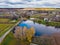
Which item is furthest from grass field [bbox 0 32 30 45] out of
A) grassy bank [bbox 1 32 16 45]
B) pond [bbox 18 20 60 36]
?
pond [bbox 18 20 60 36]

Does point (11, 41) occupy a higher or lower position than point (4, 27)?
lower

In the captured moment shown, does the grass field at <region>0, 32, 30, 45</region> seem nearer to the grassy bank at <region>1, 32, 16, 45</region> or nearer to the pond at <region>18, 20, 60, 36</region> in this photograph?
the grassy bank at <region>1, 32, 16, 45</region>

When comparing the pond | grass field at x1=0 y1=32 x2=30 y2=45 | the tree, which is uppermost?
the pond

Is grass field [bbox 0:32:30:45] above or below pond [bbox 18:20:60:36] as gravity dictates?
below

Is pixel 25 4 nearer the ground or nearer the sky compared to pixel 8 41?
nearer the sky

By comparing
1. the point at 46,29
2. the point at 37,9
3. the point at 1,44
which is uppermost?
the point at 37,9

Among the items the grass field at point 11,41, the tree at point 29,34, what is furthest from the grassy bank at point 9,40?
the tree at point 29,34

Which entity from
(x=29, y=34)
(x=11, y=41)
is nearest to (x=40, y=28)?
(x=29, y=34)

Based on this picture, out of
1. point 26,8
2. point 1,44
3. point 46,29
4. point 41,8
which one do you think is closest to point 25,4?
point 26,8

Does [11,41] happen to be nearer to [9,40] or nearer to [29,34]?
[9,40]

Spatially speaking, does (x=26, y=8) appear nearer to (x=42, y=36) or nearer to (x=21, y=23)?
(x=21, y=23)
